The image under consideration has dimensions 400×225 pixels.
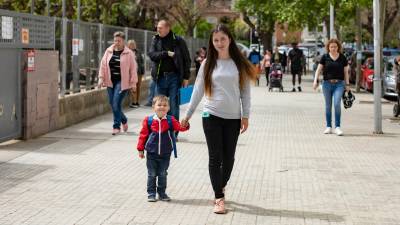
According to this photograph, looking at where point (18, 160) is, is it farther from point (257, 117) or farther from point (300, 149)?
point (257, 117)

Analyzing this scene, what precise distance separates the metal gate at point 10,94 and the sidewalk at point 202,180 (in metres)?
0.27

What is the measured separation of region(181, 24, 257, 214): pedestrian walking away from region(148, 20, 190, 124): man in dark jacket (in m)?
4.30

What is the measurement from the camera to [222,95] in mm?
7727

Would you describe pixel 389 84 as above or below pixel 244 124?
above

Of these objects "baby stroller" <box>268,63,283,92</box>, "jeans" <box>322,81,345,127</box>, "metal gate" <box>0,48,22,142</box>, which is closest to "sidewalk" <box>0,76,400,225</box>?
"metal gate" <box>0,48,22,142</box>

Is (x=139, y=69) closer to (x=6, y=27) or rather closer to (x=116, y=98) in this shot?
(x=116, y=98)

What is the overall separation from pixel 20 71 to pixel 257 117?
6.87 m

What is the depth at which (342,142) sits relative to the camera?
530 inches

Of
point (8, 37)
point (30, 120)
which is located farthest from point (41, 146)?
point (8, 37)

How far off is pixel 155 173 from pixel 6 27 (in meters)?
4.51

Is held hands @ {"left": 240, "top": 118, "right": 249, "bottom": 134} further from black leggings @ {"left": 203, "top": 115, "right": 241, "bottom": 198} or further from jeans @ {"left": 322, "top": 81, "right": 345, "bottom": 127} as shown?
jeans @ {"left": 322, "top": 81, "right": 345, "bottom": 127}

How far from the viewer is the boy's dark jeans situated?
821 centimetres

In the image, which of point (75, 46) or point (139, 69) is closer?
point (75, 46)

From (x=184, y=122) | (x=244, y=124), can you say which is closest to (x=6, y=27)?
(x=184, y=122)
